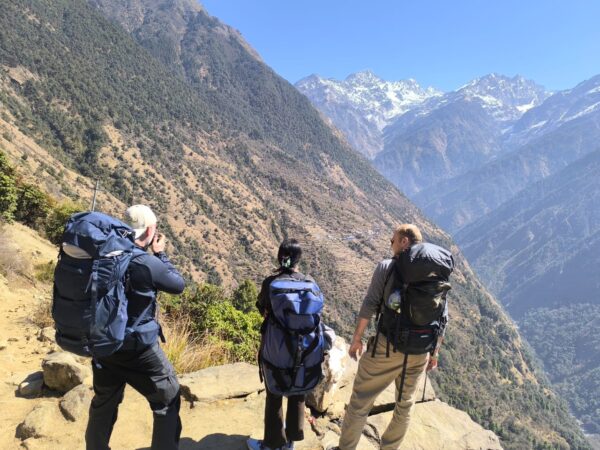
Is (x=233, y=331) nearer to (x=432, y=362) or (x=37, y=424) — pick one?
(x=37, y=424)

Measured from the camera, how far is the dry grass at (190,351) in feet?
19.4

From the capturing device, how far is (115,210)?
60344 mm

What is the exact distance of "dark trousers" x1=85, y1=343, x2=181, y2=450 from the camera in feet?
10.6

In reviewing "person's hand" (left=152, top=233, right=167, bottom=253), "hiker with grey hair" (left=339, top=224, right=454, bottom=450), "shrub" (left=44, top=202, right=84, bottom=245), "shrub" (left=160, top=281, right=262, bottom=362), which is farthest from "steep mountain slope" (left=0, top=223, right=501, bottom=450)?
"shrub" (left=44, top=202, right=84, bottom=245)

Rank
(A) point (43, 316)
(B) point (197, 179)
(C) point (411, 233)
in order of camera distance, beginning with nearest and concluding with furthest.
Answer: (C) point (411, 233)
(A) point (43, 316)
(B) point (197, 179)

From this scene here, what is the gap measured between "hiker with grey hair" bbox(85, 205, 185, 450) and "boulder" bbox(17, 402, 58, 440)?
3.71 ft

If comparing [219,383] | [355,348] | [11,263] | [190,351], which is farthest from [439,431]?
[11,263]

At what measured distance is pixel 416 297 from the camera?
3559 millimetres

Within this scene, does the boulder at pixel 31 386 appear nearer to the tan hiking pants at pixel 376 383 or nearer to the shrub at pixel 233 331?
the shrub at pixel 233 331

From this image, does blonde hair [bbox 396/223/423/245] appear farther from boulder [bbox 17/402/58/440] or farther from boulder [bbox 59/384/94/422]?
boulder [bbox 17/402/58/440]

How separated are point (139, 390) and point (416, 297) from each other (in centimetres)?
229

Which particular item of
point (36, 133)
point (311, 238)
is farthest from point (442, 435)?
point (311, 238)

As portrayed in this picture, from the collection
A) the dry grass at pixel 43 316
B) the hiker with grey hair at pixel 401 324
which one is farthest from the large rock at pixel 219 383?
the dry grass at pixel 43 316

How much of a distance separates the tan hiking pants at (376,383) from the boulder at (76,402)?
8.96 feet
